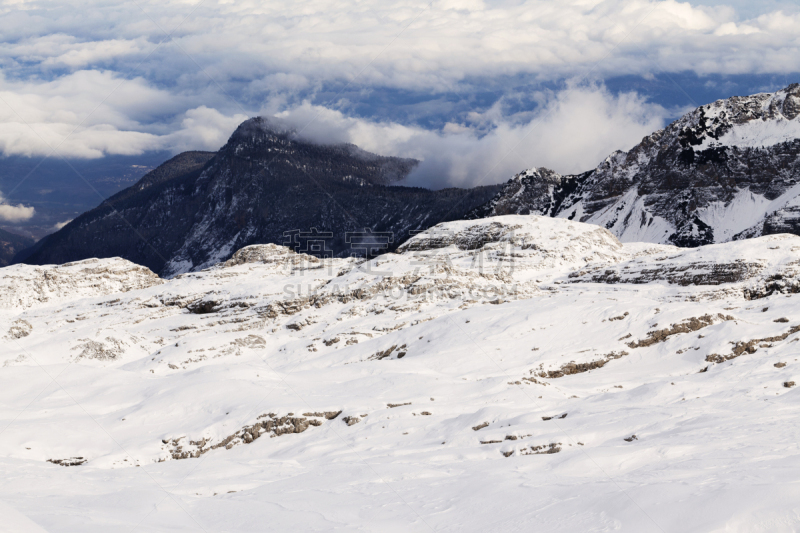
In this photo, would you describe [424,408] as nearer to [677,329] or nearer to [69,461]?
[69,461]

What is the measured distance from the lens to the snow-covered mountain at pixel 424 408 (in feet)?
79.8

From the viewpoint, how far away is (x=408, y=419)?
152 ft

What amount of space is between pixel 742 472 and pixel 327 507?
18.4 meters

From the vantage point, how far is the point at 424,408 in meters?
48.2

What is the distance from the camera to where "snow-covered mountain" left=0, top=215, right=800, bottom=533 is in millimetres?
24328

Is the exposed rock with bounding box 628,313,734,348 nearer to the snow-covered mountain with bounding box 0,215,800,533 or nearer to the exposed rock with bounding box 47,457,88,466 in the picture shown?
the snow-covered mountain with bounding box 0,215,800,533

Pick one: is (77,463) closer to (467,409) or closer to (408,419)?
(408,419)

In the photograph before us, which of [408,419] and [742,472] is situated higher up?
[742,472]

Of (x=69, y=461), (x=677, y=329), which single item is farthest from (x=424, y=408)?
(x=677, y=329)

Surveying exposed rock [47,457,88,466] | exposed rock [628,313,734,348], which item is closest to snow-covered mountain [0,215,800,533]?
exposed rock [47,457,88,466]

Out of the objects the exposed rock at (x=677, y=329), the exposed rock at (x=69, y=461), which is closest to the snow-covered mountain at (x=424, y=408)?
the exposed rock at (x=69, y=461)

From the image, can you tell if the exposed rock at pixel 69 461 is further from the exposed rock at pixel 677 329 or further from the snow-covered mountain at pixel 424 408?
the exposed rock at pixel 677 329

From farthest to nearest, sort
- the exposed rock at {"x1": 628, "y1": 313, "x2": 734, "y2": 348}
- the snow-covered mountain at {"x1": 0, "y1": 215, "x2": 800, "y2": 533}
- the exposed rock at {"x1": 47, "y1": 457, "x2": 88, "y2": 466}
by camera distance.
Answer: the exposed rock at {"x1": 628, "y1": 313, "x2": 734, "y2": 348}
the exposed rock at {"x1": 47, "y1": 457, "x2": 88, "y2": 466}
the snow-covered mountain at {"x1": 0, "y1": 215, "x2": 800, "y2": 533}

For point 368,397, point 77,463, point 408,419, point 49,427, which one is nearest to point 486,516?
point 408,419
